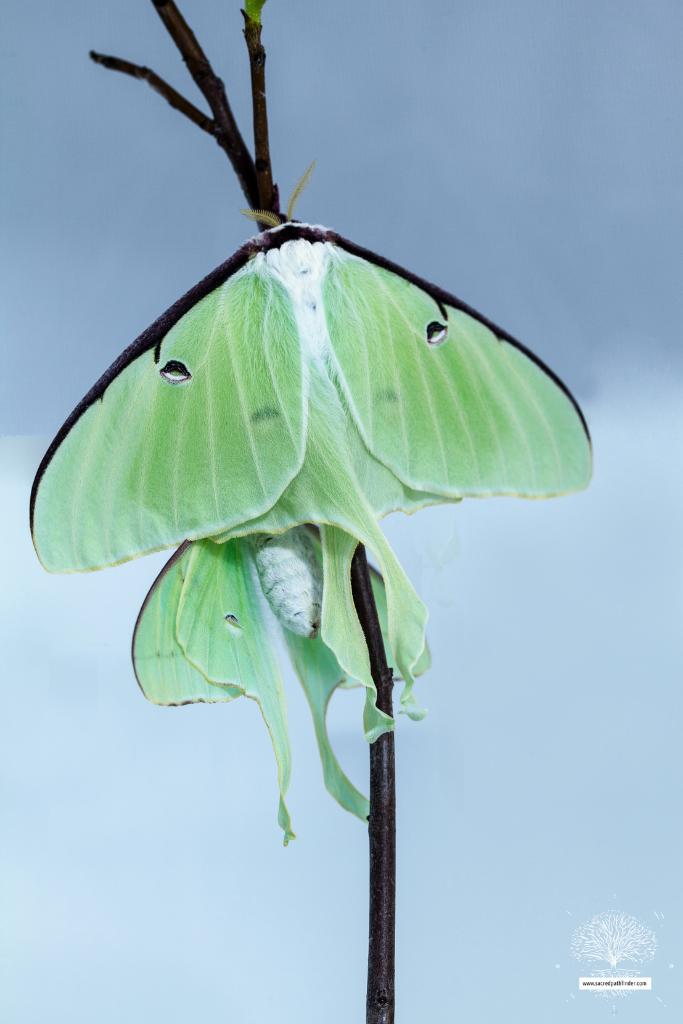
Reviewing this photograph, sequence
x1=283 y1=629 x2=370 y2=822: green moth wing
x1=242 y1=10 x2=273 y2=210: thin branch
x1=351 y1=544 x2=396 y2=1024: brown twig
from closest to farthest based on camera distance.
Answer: x1=242 y1=10 x2=273 y2=210: thin branch < x1=351 y1=544 x2=396 y2=1024: brown twig < x1=283 y1=629 x2=370 y2=822: green moth wing

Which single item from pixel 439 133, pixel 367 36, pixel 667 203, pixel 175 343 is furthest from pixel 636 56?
pixel 175 343

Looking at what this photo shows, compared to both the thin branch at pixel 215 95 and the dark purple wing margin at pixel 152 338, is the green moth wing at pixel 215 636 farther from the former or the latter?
the thin branch at pixel 215 95

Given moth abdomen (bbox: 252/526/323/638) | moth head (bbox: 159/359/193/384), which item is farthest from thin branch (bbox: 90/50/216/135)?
moth abdomen (bbox: 252/526/323/638)

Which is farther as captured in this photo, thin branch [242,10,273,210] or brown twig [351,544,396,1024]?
brown twig [351,544,396,1024]

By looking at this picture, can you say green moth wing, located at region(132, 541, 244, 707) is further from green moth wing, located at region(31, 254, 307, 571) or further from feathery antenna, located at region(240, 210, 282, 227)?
feathery antenna, located at region(240, 210, 282, 227)

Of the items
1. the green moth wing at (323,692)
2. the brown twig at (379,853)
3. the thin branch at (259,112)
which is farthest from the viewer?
the green moth wing at (323,692)

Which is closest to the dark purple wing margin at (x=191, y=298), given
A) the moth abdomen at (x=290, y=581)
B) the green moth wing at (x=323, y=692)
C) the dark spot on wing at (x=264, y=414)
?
the dark spot on wing at (x=264, y=414)

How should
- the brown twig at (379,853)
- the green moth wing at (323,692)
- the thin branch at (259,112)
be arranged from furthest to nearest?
the green moth wing at (323,692)
the brown twig at (379,853)
the thin branch at (259,112)

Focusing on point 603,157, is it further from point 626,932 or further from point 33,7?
point 626,932
